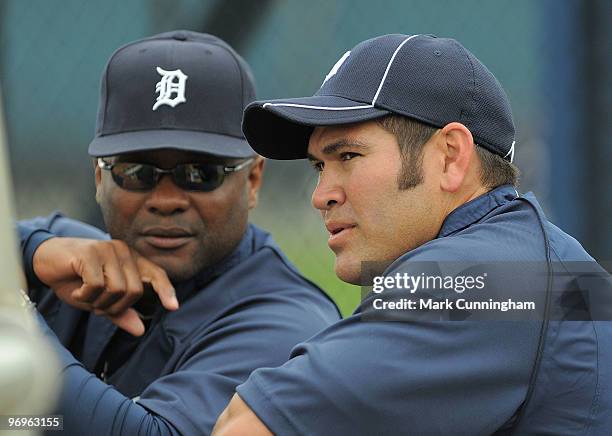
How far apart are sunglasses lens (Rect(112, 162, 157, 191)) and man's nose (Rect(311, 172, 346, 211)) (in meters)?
0.81

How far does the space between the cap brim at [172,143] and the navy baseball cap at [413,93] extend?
0.62 m

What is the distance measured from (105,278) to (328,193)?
86cm

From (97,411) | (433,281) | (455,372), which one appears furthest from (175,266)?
(455,372)

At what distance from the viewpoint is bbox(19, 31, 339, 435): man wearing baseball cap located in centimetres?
261

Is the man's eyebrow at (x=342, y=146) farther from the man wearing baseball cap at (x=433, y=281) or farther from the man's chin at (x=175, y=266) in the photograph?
the man's chin at (x=175, y=266)

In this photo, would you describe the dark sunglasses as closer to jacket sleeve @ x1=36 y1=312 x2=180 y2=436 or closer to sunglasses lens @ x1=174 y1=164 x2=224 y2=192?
sunglasses lens @ x1=174 y1=164 x2=224 y2=192

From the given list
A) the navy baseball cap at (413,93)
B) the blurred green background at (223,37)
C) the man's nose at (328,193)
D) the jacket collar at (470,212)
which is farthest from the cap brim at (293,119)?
the blurred green background at (223,37)

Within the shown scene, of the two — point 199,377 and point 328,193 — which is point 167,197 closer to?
point 199,377

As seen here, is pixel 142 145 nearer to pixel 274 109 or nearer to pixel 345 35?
pixel 274 109

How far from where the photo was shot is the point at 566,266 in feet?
5.98

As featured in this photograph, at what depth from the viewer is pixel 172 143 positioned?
2.67 meters

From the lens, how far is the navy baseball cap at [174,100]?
273 cm

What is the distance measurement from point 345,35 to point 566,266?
8.36 feet

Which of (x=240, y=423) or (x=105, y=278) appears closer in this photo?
(x=240, y=423)
